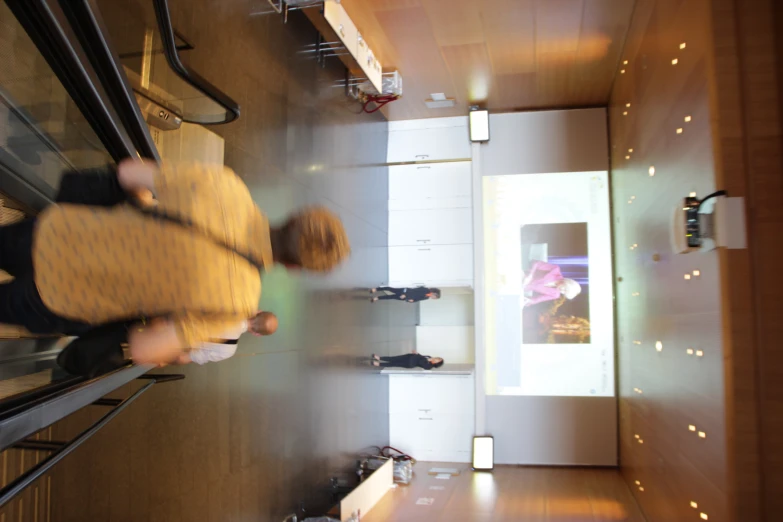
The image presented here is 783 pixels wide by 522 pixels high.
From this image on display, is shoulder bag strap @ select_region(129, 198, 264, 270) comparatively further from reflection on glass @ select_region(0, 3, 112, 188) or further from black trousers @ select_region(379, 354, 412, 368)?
black trousers @ select_region(379, 354, 412, 368)

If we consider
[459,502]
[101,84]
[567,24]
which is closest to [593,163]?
[567,24]

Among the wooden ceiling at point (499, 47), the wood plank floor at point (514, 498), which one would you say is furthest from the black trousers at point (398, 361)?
the wooden ceiling at point (499, 47)

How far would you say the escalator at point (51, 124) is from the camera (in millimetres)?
1358

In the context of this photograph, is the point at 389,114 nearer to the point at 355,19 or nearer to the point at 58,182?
the point at 355,19

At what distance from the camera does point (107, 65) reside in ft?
5.48

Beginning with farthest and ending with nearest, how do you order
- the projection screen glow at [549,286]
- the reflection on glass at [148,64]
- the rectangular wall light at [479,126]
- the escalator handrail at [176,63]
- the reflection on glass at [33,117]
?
the rectangular wall light at [479,126], the projection screen glow at [549,286], the reflection on glass at [148,64], the escalator handrail at [176,63], the reflection on glass at [33,117]

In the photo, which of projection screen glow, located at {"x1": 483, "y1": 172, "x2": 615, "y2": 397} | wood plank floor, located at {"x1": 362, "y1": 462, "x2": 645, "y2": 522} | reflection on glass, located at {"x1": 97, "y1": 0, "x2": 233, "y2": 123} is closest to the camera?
reflection on glass, located at {"x1": 97, "y1": 0, "x2": 233, "y2": 123}

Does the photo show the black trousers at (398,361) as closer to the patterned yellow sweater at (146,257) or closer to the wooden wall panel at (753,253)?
the wooden wall panel at (753,253)

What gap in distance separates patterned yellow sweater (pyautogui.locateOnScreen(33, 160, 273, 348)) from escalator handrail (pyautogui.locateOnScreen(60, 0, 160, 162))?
366 millimetres

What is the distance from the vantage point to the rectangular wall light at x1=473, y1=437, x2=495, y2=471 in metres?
5.87

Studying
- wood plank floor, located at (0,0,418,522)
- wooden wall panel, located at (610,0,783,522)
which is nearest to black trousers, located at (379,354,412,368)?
wood plank floor, located at (0,0,418,522)

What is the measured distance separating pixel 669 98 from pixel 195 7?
2299mm

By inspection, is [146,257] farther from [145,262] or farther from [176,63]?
[176,63]

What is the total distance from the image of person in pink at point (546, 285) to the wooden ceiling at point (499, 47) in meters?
1.62
